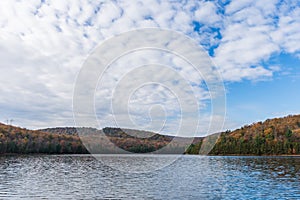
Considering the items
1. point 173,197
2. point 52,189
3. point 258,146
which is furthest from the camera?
point 258,146

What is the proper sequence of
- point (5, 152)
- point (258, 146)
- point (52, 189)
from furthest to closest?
point (258, 146), point (5, 152), point (52, 189)

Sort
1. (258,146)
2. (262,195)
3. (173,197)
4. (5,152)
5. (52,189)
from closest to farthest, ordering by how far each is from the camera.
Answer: (173,197), (262,195), (52,189), (5,152), (258,146)

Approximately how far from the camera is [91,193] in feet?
113

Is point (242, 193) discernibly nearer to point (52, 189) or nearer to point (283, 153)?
point (52, 189)

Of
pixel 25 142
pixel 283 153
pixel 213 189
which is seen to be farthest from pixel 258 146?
pixel 213 189

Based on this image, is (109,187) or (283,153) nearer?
(109,187)

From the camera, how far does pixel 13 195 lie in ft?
109

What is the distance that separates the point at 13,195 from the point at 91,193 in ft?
27.2

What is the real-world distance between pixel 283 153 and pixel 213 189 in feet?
524

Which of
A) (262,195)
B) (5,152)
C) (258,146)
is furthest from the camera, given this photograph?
(258,146)

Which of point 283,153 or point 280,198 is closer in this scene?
point 280,198

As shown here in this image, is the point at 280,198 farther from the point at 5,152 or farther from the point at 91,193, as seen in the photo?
the point at 5,152

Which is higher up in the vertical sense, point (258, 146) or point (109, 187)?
point (258, 146)

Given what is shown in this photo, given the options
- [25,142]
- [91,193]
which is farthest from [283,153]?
[91,193]
